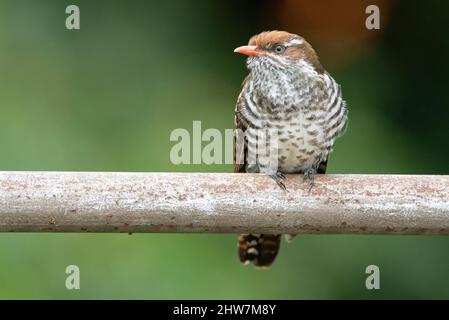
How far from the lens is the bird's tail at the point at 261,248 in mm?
3580

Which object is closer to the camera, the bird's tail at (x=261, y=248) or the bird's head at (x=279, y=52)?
the bird's head at (x=279, y=52)

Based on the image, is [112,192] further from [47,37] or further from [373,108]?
[373,108]

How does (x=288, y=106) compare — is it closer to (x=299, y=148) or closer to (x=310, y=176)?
(x=299, y=148)

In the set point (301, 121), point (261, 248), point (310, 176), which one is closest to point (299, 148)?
point (301, 121)

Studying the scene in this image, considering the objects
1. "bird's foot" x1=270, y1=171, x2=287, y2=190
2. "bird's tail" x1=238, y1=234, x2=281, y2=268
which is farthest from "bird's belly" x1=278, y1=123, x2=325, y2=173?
"bird's tail" x1=238, y1=234, x2=281, y2=268

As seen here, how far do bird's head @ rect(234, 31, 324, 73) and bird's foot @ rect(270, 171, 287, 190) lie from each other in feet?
1.46

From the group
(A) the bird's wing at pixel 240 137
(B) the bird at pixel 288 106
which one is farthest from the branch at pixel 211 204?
(A) the bird's wing at pixel 240 137

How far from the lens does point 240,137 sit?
11.3ft

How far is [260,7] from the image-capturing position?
436 cm

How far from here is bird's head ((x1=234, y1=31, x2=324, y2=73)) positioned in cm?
331

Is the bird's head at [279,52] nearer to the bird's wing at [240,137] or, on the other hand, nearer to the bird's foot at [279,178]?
the bird's wing at [240,137]

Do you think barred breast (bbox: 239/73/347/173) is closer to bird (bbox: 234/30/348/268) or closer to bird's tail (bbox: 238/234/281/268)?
bird (bbox: 234/30/348/268)

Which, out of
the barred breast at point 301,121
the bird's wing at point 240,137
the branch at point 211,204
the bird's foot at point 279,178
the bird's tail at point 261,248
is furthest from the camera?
the bird's tail at point 261,248

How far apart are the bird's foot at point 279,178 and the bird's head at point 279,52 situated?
1.46 ft
